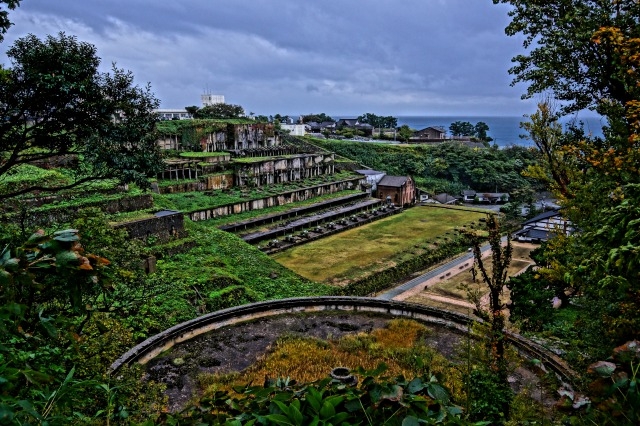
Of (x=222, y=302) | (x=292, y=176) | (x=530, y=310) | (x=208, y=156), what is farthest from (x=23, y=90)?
(x=292, y=176)

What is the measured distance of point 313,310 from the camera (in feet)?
53.7

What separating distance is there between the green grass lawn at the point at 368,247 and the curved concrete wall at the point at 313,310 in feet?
45.1

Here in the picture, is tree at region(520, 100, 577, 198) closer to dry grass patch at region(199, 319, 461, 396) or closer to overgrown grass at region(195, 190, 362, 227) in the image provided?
dry grass patch at region(199, 319, 461, 396)

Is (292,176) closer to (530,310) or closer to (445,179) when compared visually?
(445,179)

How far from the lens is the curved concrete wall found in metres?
12.5

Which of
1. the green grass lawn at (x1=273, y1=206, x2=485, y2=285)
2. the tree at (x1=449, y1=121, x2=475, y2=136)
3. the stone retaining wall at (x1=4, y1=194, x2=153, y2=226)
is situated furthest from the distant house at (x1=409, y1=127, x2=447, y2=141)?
the stone retaining wall at (x1=4, y1=194, x2=153, y2=226)

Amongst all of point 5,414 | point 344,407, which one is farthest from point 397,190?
point 5,414

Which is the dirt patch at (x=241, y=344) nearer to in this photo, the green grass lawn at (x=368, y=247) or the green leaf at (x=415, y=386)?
the green leaf at (x=415, y=386)

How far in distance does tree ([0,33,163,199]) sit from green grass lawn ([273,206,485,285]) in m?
19.5

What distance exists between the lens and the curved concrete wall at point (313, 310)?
40.9 ft

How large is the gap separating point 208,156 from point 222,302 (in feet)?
108

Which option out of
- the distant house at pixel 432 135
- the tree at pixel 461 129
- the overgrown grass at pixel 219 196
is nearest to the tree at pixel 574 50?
the overgrown grass at pixel 219 196

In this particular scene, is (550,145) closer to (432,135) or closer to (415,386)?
(415,386)

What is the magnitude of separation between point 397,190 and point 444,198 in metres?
9.21
